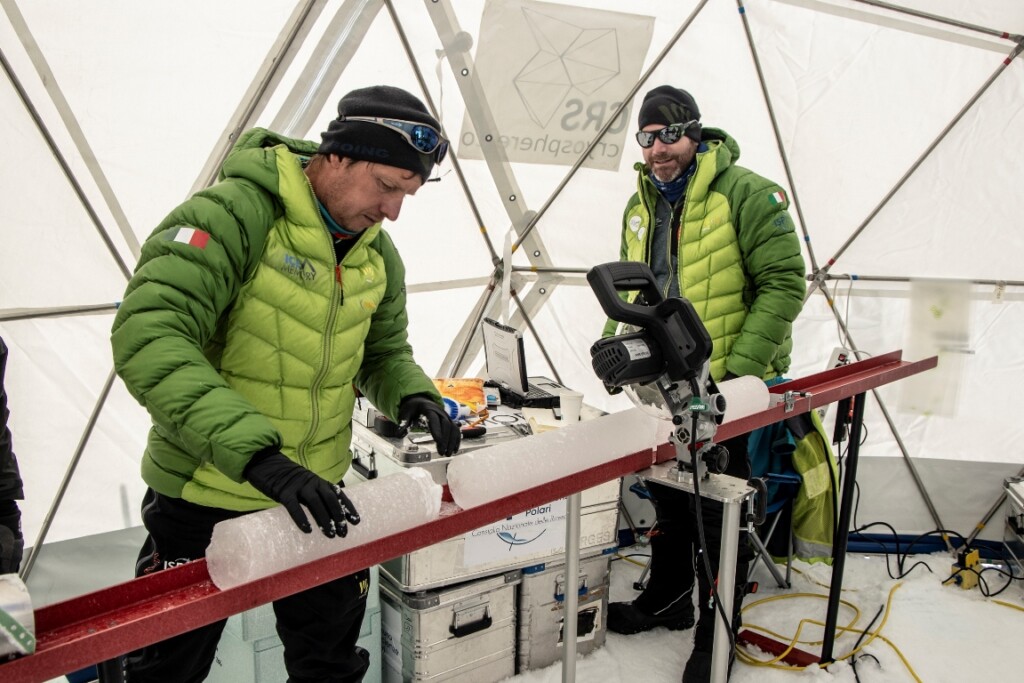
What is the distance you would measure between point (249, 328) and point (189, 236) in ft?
0.89

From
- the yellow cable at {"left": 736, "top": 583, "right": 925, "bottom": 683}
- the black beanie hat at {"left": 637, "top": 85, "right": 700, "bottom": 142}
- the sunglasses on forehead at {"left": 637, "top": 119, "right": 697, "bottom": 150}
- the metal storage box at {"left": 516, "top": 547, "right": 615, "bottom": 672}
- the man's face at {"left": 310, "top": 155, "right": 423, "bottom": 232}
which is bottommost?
the yellow cable at {"left": 736, "top": 583, "right": 925, "bottom": 683}

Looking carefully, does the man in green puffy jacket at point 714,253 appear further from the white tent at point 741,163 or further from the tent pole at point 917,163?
the tent pole at point 917,163

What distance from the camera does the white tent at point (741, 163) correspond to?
341 centimetres

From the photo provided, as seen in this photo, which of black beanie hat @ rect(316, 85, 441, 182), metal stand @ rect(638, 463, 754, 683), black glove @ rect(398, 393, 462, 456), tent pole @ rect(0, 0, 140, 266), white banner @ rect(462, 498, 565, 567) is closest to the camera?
black beanie hat @ rect(316, 85, 441, 182)

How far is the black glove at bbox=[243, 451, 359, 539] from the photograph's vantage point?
136 centimetres

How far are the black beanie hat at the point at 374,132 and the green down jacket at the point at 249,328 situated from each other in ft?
0.41

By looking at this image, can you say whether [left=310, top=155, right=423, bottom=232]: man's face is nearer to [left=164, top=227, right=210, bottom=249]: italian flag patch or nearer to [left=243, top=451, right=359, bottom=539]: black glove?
[left=164, top=227, right=210, bottom=249]: italian flag patch

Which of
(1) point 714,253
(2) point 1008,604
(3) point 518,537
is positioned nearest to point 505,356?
(3) point 518,537

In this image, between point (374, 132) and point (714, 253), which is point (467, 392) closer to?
point (714, 253)

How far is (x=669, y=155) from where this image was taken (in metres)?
3.11

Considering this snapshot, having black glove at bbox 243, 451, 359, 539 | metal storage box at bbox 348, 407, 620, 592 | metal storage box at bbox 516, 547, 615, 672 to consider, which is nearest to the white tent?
metal storage box at bbox 348, 407, 620, 592

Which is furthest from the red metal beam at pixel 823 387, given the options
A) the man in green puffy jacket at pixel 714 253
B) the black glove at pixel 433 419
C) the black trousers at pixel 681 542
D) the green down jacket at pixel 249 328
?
the green down jacket at pixel 249 328

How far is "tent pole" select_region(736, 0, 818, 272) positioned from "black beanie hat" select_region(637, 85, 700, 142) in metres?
1.30

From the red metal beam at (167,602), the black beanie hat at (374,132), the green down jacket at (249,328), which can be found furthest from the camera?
the black beanie hat at (374,132)
